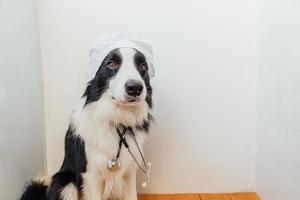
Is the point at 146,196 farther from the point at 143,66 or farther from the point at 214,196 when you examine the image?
the point at 143,66

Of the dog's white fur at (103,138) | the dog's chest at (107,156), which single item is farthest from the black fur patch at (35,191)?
the dog's chest at (107,156)

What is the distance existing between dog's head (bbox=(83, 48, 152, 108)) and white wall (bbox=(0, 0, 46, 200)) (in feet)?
1.19

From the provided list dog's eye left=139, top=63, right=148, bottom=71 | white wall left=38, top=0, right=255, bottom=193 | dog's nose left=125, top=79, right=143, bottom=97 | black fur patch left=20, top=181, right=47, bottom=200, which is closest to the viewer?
dog's nose left=125, top=79, right=143, bottom=97

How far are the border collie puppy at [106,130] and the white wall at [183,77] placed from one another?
0.32 m

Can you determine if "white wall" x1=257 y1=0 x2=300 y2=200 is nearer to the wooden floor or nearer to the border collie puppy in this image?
the wooden floor

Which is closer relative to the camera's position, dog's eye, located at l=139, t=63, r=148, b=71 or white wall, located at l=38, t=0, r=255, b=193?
dog's eye, located at l=139, t=63, r=148, b=71

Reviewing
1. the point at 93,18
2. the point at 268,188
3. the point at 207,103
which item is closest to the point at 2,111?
the point at 93,18

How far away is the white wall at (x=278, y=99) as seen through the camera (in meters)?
1.17

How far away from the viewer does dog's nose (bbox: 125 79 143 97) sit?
115cm

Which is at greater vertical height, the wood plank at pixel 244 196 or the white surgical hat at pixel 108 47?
the white surgical hat at pixel 108 47

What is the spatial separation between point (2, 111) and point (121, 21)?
71cm

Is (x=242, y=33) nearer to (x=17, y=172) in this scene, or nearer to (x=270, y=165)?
(x=270, y=165)

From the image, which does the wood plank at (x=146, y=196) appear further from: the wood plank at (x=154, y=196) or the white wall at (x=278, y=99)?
the white wall at (x=278, y=99)

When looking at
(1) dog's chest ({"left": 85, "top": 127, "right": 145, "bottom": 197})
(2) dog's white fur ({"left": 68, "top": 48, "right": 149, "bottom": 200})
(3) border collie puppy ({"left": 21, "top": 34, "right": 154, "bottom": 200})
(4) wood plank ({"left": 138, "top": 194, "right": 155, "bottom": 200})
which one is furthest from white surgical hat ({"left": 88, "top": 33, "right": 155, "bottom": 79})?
(4) wood plank ({"left": 138, "top": 194, "right": 155, "bottom": 200})
